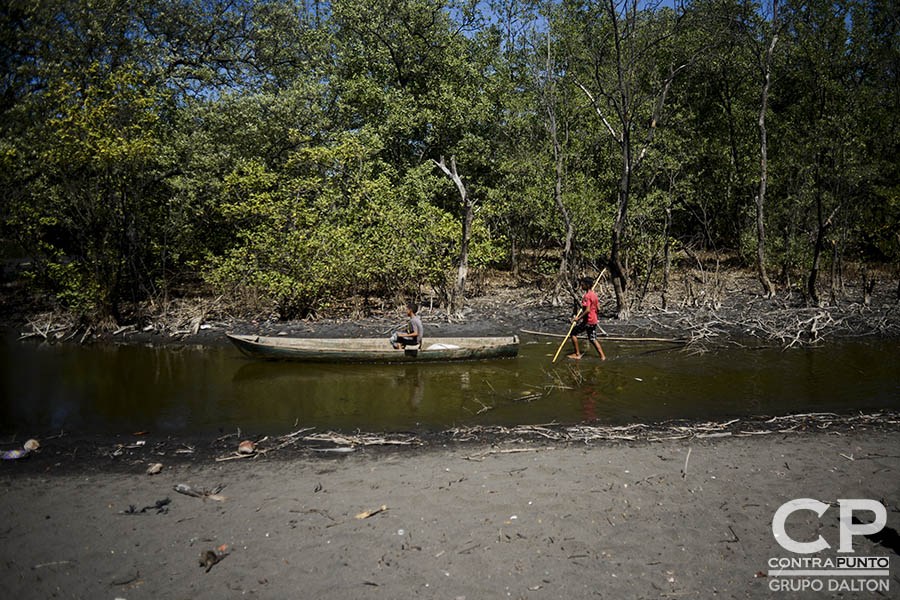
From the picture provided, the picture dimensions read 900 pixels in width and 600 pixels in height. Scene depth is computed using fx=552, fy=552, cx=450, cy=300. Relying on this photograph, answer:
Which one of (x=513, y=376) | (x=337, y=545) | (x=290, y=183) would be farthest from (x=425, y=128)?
(x=337, y=545)

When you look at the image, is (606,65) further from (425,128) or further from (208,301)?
(208,301)

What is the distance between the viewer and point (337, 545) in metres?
5.13

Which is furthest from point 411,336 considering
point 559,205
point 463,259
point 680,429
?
point 559,205

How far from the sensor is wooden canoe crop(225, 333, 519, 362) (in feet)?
42.7

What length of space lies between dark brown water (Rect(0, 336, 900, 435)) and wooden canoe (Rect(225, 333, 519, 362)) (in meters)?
0.24

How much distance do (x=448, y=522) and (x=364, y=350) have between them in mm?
7880

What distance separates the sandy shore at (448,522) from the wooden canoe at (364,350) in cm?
566

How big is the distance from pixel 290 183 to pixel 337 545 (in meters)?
15.8

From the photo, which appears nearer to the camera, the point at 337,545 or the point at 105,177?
the point at 337,545

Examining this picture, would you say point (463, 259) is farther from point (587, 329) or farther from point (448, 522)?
point (448, 522)

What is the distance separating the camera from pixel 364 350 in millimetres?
13047

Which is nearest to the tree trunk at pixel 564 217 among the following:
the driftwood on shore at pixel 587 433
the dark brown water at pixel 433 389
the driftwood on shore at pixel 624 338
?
the driftwood on shore at pixel 624 338

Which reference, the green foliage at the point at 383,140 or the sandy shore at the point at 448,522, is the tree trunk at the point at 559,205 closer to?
the green foliage at the point at 383,140

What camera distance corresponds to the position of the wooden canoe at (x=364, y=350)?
13.0 meters
